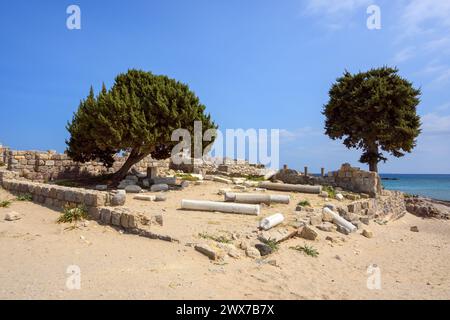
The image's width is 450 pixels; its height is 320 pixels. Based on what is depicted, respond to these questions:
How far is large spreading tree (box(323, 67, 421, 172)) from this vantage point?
22.5 m

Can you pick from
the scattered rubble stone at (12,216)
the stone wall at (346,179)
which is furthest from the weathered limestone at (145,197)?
the stone wall at (346,179)

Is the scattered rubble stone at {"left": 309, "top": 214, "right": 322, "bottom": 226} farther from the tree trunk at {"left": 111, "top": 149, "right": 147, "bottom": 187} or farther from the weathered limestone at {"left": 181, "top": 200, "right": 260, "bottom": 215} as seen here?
the tree trunk at {"left": 111, "top": 149, "right": 147, "bottom": 187}

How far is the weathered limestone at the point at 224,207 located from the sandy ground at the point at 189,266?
0.46 m

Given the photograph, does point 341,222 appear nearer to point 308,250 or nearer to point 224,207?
point 308,250

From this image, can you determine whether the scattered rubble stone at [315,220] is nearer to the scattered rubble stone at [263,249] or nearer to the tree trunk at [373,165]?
the scattered rubble stone at [263,249]

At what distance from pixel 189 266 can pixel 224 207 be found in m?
4.88

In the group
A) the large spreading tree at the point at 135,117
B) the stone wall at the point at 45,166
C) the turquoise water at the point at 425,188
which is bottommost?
the turquoise water at the point at 425,188

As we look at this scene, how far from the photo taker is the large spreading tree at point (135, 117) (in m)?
16.3

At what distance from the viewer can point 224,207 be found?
1143 cm
